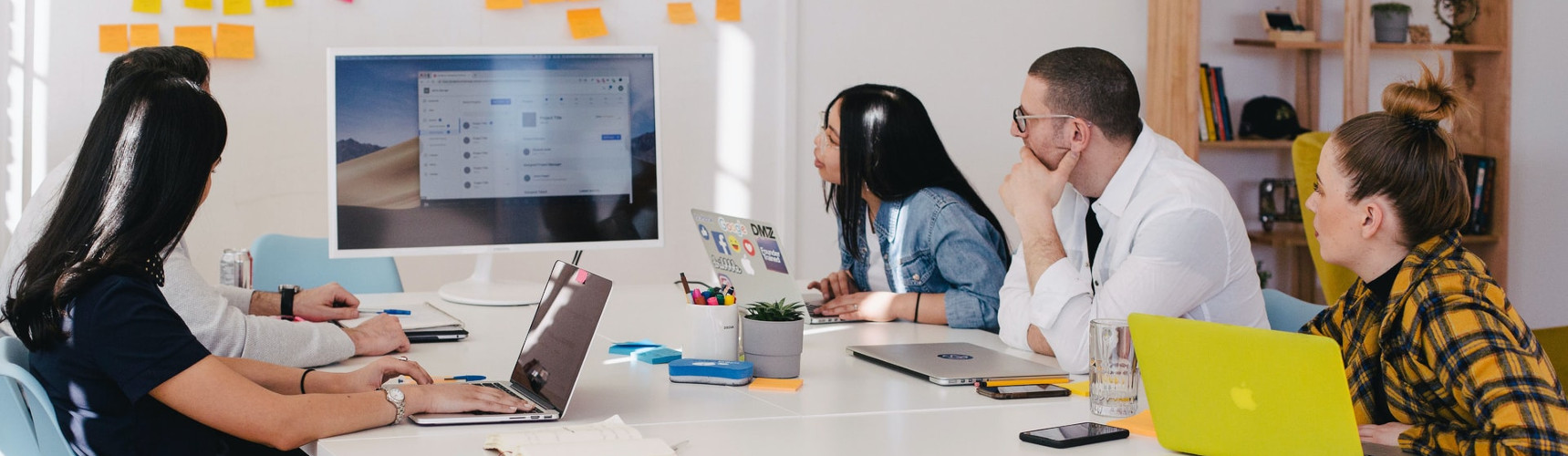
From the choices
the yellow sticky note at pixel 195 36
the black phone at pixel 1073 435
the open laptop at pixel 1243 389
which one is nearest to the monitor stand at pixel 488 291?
the yellow sticky note at pixel 195 36

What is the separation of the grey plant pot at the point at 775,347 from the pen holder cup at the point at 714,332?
0.08m

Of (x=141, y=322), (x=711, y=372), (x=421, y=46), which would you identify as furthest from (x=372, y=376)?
(x=421, y=46)

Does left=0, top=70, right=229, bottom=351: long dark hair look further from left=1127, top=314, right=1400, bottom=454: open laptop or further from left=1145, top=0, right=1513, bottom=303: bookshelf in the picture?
left=1145, top=0, right=1513, bottom=303: bookshelf

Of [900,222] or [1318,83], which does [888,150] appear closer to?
[900,222]

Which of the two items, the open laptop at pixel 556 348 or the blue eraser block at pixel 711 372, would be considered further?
the blue eraser block at pixel 711 372

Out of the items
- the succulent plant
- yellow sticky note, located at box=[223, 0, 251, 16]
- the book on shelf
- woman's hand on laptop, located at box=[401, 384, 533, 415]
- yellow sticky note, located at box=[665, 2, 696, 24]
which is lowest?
woman's hand on laptop, located at box=[401, 384, 533, 415]

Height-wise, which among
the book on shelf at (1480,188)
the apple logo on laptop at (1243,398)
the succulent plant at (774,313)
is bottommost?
the apple logo on laptop at (1243,398)

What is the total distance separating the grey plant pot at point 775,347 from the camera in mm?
1713

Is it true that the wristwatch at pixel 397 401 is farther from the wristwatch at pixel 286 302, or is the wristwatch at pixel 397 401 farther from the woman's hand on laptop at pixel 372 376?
the wristwatch at pixel 286 302

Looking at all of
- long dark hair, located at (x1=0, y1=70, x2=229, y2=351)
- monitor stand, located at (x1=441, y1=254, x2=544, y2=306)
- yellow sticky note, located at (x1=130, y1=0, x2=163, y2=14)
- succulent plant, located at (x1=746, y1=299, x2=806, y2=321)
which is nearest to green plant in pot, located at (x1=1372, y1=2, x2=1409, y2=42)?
monitor stand, located at (x1=441, y1=254, x2=544, y2=306)

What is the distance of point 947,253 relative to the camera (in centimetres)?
242

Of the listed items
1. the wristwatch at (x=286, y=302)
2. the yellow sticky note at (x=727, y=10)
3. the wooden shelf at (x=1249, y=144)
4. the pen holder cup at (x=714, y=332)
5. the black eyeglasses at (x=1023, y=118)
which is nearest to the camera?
the pen holder cup at (x=714, y=332)

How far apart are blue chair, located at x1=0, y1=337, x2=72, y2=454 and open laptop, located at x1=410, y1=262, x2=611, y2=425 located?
43cm

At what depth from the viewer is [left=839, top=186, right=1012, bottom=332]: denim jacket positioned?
232 centimetres
